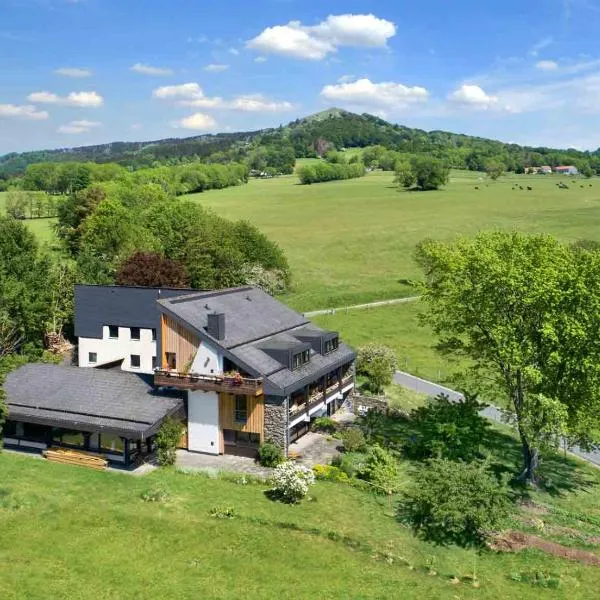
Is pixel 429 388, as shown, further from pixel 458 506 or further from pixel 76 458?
pixel 76 458

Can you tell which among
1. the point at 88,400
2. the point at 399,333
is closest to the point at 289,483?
the point at 88,400

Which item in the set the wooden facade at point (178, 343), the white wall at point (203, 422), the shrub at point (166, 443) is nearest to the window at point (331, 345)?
the white wall at point (203, 422)

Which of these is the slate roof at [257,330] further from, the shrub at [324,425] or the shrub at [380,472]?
the shrub at [380,472]

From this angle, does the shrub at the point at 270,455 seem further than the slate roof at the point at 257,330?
No

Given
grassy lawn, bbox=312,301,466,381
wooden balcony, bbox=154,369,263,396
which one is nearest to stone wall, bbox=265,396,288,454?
wooden balcony, bbox=154,369,263,396

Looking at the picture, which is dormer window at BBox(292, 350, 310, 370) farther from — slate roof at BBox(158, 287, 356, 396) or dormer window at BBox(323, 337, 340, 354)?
dormer window at BBox(323, 337, 340, 354)

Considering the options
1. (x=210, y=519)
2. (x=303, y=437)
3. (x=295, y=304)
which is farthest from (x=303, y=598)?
(x=295, y=304)
